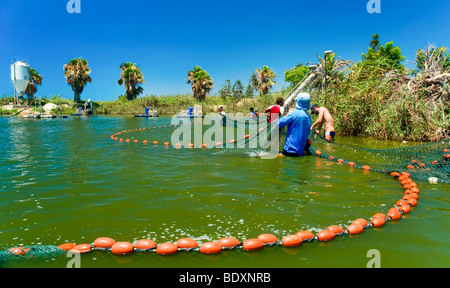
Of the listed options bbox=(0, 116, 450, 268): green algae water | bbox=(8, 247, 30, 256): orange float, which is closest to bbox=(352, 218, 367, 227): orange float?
bbox=(0, 116, 450, 268): green algae water

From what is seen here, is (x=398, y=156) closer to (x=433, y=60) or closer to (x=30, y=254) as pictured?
(x=433, y=60)

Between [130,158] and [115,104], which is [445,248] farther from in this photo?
[115,104]

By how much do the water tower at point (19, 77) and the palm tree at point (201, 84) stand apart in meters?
28.3

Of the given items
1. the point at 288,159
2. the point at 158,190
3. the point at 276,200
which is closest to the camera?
the point at 276,200

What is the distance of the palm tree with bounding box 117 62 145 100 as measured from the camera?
47.9 metres

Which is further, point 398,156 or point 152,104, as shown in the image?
point 152,104

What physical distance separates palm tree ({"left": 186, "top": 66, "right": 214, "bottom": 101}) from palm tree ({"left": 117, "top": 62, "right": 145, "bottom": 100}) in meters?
9.09

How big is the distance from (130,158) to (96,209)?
13.4 ft

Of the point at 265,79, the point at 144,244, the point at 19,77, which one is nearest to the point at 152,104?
the point at 265,79

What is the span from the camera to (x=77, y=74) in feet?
156

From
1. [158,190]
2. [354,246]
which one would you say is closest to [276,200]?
[354,246]

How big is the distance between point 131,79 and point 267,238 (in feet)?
Result: 162

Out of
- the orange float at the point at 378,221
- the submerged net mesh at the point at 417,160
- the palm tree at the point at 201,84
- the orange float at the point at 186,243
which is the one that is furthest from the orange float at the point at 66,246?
the palm tree at the point at 201,84

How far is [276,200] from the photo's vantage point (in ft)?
14.6
